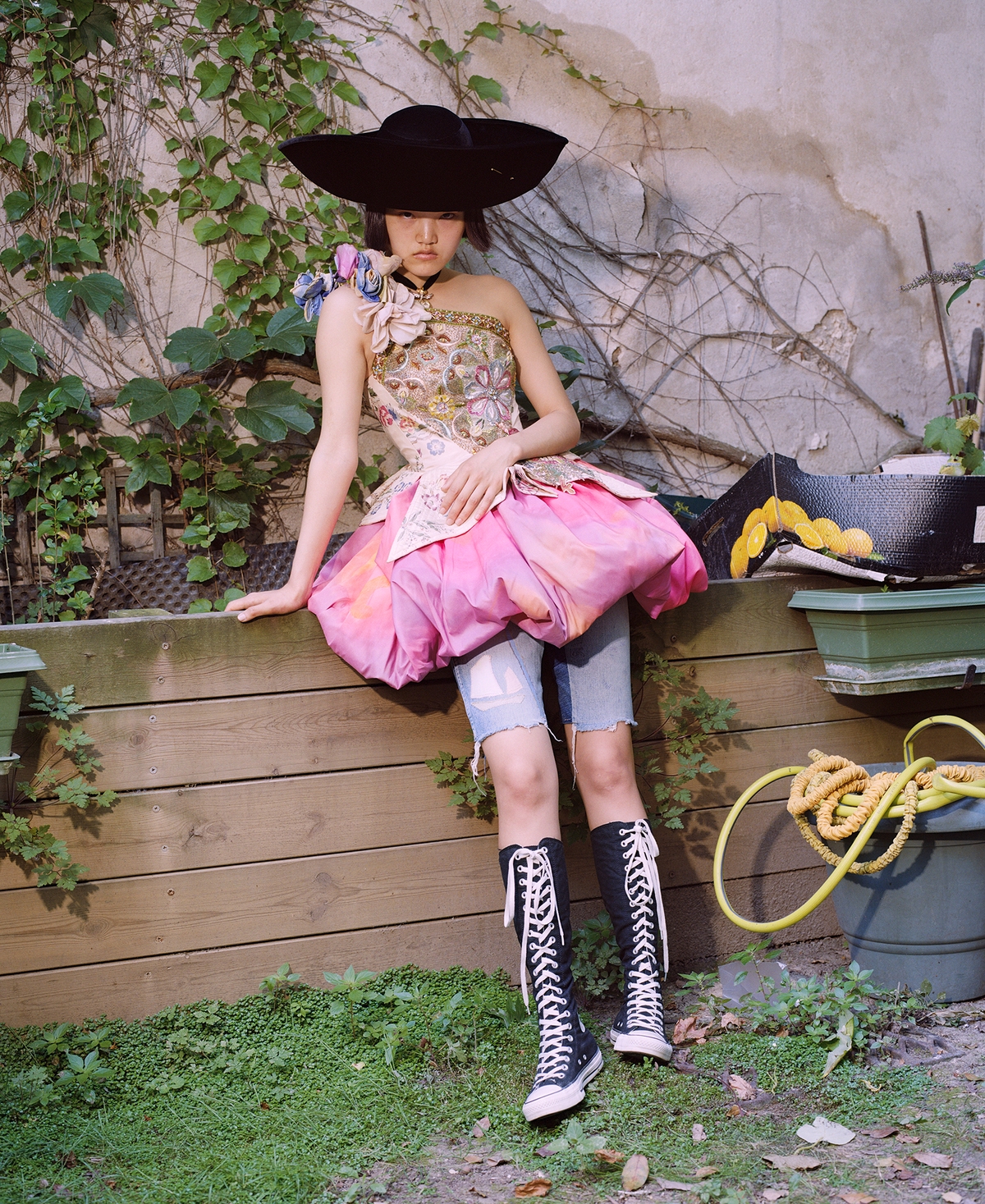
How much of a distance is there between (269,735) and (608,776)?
23.0 inches

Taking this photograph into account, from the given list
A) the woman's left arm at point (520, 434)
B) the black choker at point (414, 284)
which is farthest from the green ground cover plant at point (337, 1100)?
the black choker at point (414, 284)

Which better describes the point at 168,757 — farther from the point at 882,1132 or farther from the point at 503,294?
the point at 882,1132

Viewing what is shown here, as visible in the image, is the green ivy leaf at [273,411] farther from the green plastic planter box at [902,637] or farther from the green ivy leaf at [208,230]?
the green plastic planter box at [902,637]

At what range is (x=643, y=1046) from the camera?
1.56 meters

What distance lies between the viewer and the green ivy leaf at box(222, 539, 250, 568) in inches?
103

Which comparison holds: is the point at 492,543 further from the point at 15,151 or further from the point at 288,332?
the point at 15,151

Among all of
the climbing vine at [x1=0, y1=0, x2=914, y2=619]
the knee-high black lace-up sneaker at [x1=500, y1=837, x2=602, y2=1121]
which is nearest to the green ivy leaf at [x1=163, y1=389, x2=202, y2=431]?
the climbing vine at [x1=0, y1=0, x2=914, y2=619]

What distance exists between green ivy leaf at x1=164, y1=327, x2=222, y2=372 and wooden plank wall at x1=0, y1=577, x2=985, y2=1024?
971 mm

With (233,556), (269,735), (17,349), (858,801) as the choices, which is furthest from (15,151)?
(858,801)

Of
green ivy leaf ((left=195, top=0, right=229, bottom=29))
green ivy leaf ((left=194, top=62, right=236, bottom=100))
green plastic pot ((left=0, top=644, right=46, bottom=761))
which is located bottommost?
green plastic pot ((left=0, top=644, right=46, bottom=761))

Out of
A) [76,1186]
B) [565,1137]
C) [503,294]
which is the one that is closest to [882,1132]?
[565,1137]

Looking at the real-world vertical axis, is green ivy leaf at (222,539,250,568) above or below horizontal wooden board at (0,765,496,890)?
above

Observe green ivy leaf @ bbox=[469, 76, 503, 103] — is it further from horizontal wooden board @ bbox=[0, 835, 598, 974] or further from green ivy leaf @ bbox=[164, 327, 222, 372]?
horizontal wooden board @ bbox=[0, 835, 598, 974]

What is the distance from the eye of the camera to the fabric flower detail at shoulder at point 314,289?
1862 mm
